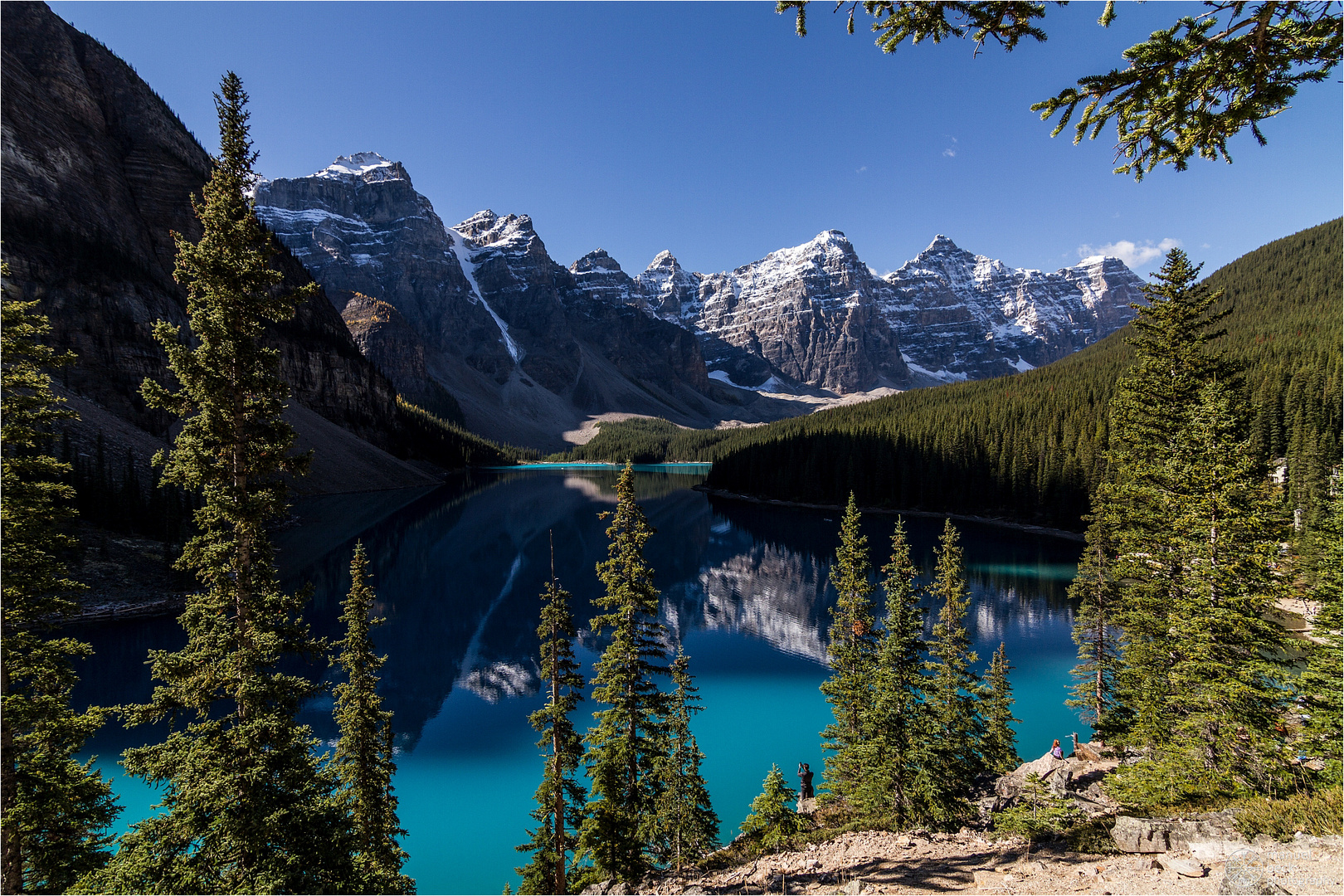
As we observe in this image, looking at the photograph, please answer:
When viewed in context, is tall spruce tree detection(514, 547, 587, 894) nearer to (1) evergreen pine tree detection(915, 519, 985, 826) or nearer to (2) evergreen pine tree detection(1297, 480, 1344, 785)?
(1) evergreen pine tree detection(915, 519, 985, 826)

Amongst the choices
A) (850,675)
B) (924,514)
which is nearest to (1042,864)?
(850,675)

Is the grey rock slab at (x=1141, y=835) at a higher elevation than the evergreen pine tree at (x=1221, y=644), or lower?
lower

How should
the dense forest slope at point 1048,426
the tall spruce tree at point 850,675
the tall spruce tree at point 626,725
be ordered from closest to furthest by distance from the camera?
the tall spruce tree at point 626,725 < the tall spruce tree at point 850,675 < the dense forest slope at point 1048,426

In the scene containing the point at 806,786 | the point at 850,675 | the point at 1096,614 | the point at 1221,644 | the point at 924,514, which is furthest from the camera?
the point at 924,514

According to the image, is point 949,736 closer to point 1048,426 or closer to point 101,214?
point 1048,426

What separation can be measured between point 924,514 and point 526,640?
2727 inches

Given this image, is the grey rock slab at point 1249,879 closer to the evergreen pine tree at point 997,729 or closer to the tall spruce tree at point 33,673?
the evergreen pine tree at point 997,729

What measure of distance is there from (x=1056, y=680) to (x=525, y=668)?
1191 inches

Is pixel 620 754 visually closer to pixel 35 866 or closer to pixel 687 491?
pixel 35 866

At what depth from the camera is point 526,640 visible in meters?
38.2

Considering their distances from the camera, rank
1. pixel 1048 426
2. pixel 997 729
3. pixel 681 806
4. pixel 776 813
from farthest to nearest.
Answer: pixel 1048 426 < pixel 997 729 < pixel 681 806 < pixel 776 813

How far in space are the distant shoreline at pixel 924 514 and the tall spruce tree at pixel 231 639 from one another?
52.7 meters

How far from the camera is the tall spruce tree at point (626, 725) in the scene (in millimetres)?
13570

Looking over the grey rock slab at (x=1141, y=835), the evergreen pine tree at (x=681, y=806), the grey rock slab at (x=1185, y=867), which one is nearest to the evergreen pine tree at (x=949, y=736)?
the grey rock slab at (x=1141, y=835)
